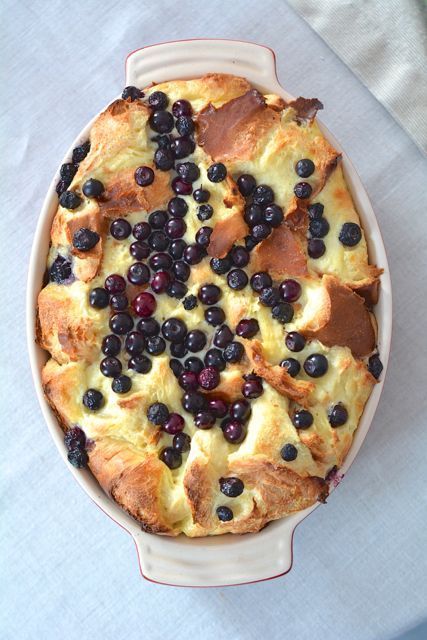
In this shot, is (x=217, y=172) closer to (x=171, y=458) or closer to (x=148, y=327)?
(x=148, y=327)

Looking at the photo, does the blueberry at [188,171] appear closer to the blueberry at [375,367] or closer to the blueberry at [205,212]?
the blueberry at [205,212]

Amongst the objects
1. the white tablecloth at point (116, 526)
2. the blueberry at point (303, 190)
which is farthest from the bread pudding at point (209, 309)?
the white tablecloth at point (116, 526)

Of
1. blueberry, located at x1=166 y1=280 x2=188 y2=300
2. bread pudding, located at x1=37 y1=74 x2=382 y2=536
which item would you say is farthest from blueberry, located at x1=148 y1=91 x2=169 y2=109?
blueberry, located at x1=166 y1=280 x2=188 y2=300

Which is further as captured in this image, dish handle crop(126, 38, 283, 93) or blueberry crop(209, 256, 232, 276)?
dish handle crop(126, 38, 283, 93)

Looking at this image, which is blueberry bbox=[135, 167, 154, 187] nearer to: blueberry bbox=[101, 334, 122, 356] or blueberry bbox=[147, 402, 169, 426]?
blueberry bbox=[101, 334, 122, 356]

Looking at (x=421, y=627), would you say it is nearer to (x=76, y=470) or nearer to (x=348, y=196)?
(x=76, y=470)

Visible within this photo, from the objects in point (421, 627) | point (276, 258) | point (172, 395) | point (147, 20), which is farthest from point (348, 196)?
point (421, 627)

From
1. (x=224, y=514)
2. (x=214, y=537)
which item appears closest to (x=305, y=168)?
(x=224, y=514)
